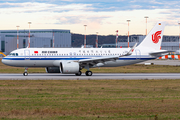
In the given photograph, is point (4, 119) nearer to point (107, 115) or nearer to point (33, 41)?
point (107, 115)

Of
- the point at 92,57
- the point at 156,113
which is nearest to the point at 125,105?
the point at 156,113

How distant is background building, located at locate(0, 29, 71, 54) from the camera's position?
487 feet

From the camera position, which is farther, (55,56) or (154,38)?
(154,38)

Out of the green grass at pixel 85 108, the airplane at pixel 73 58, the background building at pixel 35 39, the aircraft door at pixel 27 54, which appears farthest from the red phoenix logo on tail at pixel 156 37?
the background building at pixel 35 39

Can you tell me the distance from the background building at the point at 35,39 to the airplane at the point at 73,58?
10603 cm

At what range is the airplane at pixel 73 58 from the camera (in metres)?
40.0

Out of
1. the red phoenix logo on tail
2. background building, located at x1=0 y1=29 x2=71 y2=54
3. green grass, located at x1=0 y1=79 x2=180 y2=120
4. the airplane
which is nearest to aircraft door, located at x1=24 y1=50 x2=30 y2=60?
the airplane

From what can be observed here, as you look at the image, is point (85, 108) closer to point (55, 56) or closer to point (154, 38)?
point (55, 56)

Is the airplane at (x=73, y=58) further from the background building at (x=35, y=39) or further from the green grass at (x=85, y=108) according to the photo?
the background building at (x=35, y=39)

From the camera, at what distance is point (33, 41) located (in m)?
147

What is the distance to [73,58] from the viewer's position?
41688mm

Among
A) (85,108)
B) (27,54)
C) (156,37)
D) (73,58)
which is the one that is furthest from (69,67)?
(85,108)

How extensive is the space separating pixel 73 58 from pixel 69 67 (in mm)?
3365

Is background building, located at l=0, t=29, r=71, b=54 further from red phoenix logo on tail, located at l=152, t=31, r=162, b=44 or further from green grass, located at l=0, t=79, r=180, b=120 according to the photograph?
green grass, located at l=0, t=79, r=180, b=120
